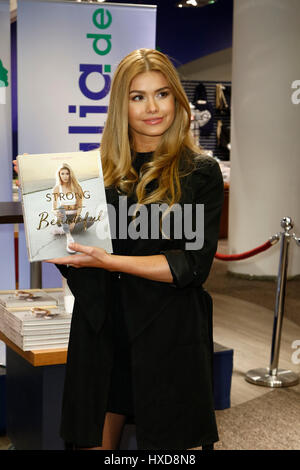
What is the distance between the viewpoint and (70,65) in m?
3.95

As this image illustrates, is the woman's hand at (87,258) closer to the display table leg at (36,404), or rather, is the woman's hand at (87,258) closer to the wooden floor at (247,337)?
the display table leg at (36,404)

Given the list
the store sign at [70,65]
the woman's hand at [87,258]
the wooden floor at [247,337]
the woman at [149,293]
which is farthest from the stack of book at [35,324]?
the store sign at [70,65]

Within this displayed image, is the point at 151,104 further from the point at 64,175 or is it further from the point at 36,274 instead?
the point at 36,274

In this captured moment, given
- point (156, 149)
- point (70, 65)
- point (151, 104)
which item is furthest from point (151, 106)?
point (70, 65)

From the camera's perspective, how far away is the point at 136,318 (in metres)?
1.51

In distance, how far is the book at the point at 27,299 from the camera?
94.8 inches

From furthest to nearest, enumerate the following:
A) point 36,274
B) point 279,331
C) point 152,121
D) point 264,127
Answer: point 264,127 → point 279,331 → point 36,274 → point 152,121

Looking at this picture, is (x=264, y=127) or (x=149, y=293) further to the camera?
(x=264, y=127)

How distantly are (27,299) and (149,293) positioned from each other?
107 centimetres

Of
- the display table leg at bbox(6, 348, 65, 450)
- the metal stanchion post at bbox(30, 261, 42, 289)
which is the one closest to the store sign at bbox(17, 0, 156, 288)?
the metal stanchion post at bbox(30, 261, 42, 289)

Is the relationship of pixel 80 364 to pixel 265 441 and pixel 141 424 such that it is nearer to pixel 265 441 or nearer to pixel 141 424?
pixel 141 424

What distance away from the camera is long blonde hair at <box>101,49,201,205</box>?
152 cm

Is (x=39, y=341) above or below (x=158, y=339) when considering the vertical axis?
below
